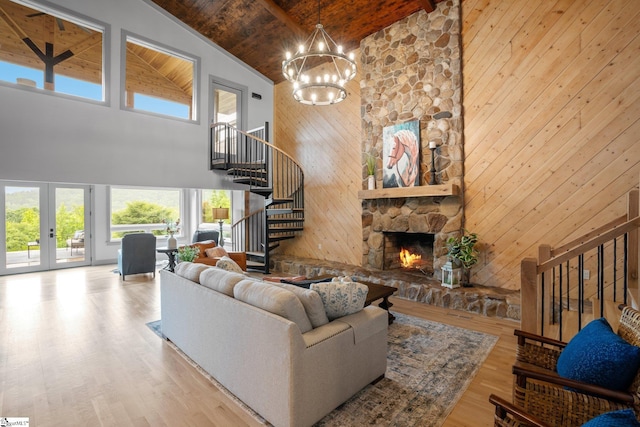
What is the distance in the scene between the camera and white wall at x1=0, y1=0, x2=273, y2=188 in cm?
486

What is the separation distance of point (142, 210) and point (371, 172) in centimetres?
707

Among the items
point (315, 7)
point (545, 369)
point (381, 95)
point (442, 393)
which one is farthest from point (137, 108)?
point (545, 369)

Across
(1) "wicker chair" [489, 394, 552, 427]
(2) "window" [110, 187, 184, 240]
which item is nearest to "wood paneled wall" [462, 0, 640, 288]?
(1) "wicker chair" [489, 394, 552, 427]

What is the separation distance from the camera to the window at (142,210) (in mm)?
8797

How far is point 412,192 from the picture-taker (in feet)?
16.6

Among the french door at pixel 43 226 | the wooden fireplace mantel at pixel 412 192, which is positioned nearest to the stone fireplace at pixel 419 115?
the wooden fireplace mantel at pixel 412 192

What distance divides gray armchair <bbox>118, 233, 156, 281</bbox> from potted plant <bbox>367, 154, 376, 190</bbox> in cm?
462

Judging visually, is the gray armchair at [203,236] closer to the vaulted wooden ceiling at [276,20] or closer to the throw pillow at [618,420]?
the vaulted wooden ceiling at [276,20]

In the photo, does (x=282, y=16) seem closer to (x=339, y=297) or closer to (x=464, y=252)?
(x=464, y=252)

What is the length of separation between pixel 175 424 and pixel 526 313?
2.67 metres

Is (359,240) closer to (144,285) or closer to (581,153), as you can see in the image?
(581,153)

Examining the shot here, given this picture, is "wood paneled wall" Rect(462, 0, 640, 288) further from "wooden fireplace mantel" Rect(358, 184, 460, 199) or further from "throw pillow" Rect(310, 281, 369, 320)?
"throw pillow" Rect(310, 281, 369, 320)

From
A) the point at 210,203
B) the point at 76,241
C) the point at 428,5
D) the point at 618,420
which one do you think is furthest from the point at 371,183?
the point at 76,241

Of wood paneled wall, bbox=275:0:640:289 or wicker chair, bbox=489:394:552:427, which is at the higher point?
wood paneled wall, bbox=275:0:640:289
